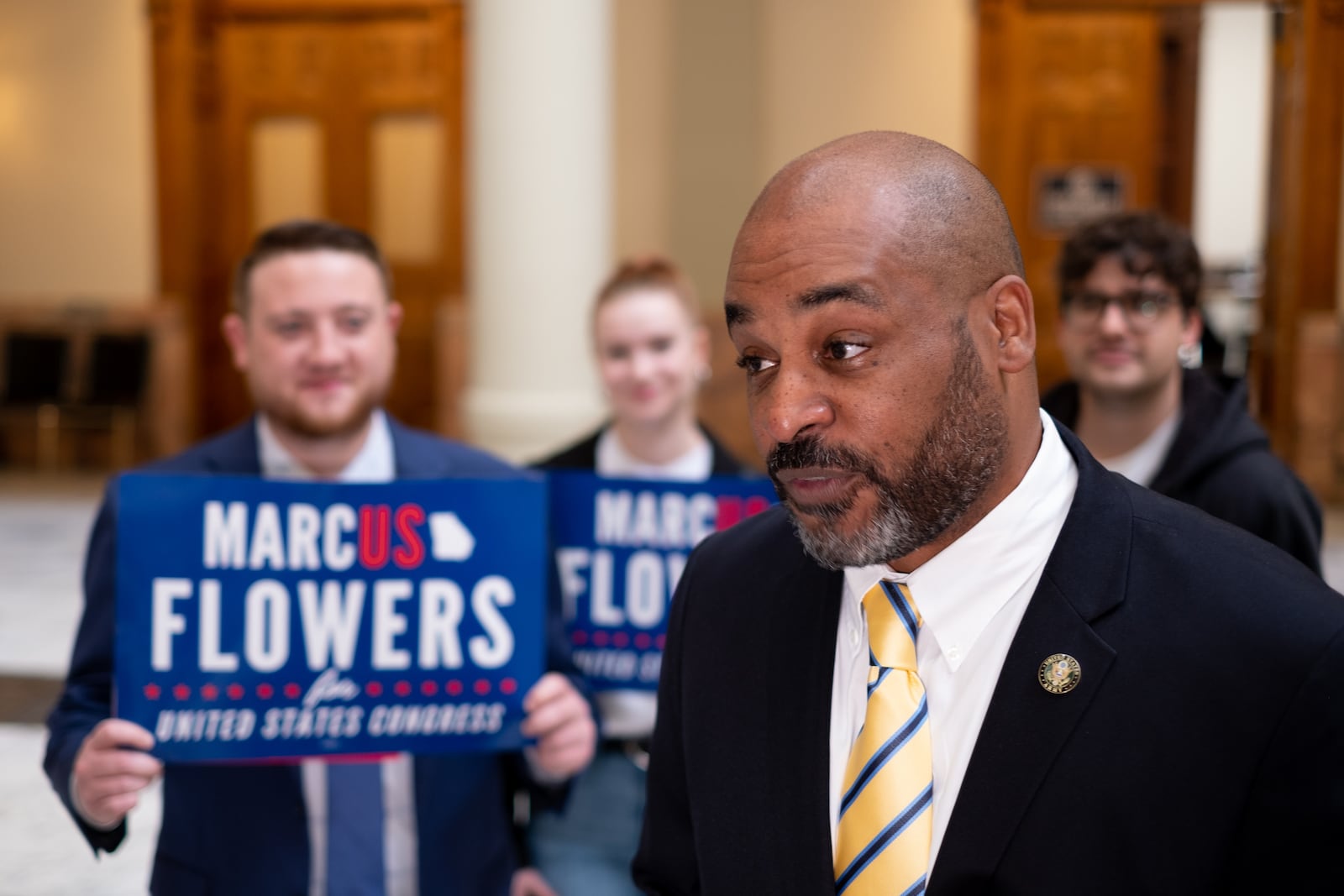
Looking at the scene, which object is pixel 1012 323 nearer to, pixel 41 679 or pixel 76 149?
pixel 41 679

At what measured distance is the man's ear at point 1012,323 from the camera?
127cm

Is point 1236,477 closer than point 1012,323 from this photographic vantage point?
No

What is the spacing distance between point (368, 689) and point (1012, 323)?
140 cm

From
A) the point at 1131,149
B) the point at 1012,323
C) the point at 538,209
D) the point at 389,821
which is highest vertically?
the point at 1131,149

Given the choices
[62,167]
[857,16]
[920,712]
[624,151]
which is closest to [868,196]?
[920,712]

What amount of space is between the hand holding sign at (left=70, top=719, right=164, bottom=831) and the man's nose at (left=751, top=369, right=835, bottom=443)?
1.34 meters

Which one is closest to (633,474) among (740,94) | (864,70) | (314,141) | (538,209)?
(538,209)

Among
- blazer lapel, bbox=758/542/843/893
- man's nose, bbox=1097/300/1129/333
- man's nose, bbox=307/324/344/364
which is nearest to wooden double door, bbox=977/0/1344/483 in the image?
man's nose, bbox=1097/300/1129/333

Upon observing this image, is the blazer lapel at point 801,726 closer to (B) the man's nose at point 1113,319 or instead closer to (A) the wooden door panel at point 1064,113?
(B) the man's nose at point 1113,319

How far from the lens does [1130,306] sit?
291 centimetres

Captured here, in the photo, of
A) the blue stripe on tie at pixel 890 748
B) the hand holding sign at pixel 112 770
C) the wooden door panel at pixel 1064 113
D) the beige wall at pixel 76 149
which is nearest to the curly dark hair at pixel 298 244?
the hand holding sign at pixel 112 770

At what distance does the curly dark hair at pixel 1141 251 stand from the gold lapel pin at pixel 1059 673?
74.3 inches

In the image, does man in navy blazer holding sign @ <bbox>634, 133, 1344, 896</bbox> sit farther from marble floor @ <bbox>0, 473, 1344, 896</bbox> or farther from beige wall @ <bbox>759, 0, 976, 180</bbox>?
beige wall @ <bbox>759, 0, 976, 180</bbox>

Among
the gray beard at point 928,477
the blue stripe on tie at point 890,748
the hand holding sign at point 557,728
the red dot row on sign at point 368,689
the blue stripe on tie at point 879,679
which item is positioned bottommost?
the hand holding sign at point 557,728
